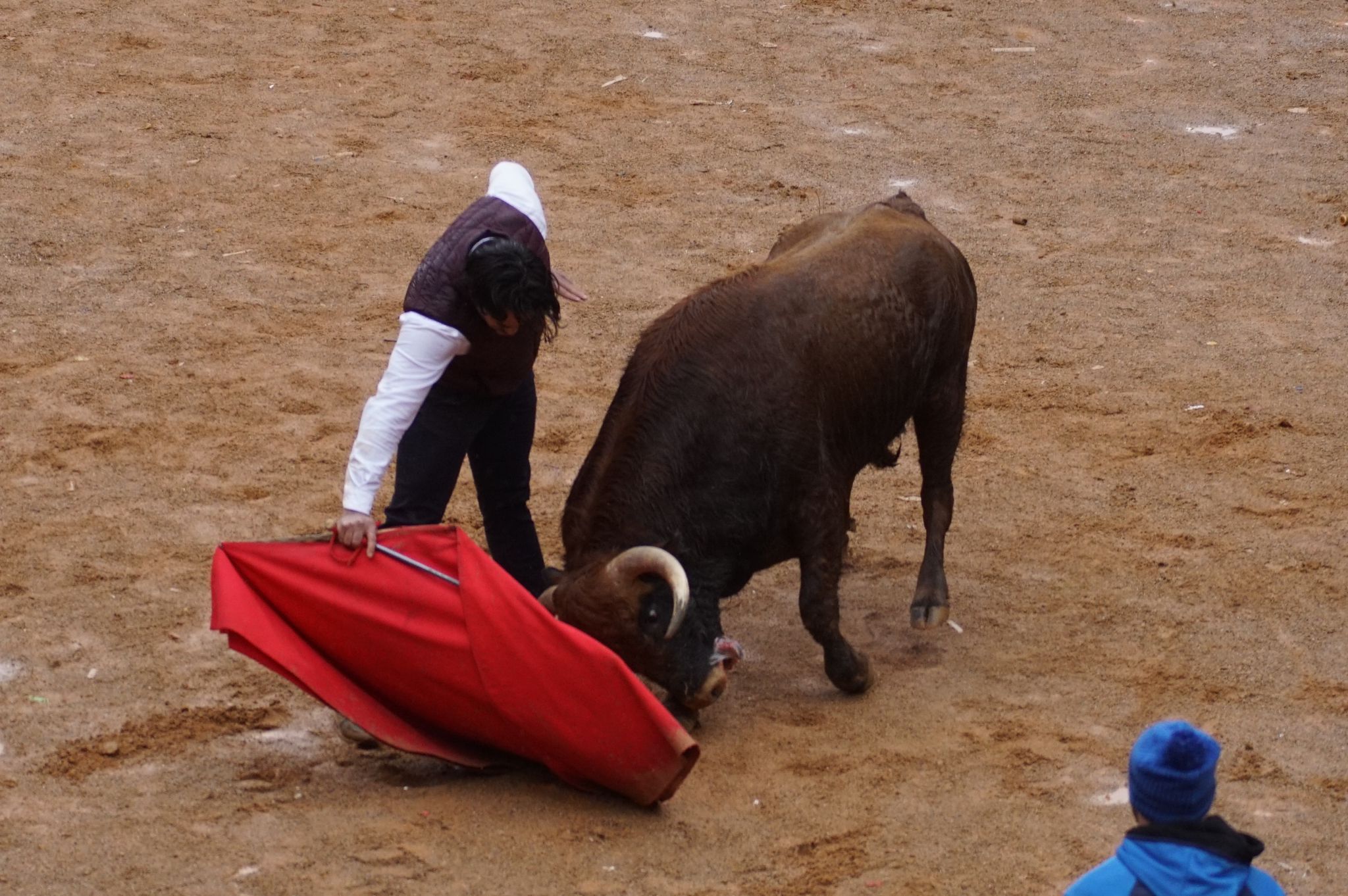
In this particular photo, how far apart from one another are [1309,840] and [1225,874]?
81.8 inches

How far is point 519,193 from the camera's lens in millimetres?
5953

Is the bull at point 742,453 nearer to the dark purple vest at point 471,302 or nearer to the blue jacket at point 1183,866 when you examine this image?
the dark purple vest at point 471,302

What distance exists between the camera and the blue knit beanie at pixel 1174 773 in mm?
3459

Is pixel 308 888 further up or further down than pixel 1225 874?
further down

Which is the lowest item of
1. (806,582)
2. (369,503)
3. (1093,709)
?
(1093,709)

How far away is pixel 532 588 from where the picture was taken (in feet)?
22.2

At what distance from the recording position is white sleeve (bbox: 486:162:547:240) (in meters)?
5.90

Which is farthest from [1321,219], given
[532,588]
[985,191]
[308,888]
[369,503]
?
[308,888]

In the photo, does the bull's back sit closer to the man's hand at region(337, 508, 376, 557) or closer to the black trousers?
the black trousers

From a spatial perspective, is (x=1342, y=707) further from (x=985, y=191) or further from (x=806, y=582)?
(x=985, y=191)

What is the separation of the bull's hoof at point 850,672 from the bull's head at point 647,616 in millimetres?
488

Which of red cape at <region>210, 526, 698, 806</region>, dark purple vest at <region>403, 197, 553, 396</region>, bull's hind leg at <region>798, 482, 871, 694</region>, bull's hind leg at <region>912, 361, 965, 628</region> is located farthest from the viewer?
bull's hind leg at <region>912, 361, 965, 628</region>

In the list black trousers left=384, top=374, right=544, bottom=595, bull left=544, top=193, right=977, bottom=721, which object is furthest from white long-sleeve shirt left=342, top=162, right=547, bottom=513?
bull left=544, top=193, right=977, bottom=721

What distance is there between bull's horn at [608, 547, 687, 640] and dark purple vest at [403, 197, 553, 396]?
76 centimetres
